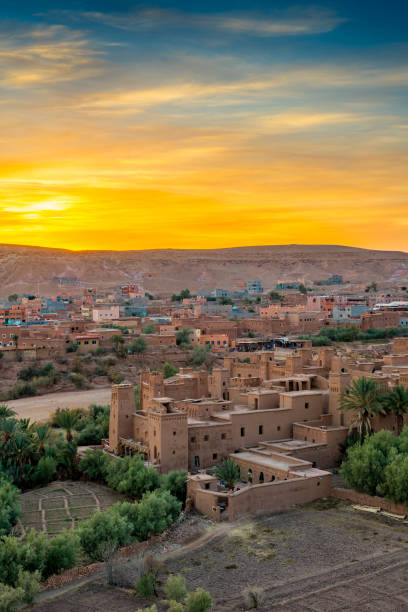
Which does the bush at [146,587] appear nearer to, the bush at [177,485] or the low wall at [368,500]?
the bush at [177,485]

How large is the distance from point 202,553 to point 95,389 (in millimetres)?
29377

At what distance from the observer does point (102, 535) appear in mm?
19172

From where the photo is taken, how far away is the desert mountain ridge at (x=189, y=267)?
148 meters

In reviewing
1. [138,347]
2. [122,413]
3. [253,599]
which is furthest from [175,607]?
[138,347]

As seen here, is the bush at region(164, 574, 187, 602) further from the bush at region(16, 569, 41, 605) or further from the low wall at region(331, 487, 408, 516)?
the low wall at region(331, 487, 408, 516)

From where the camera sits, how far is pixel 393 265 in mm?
167000

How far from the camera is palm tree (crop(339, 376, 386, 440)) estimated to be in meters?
26.5

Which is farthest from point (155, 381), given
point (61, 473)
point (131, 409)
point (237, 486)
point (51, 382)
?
point (51, 382)

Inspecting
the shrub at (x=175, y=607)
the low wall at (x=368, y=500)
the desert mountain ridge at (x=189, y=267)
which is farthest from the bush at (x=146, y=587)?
the desert mountain ridge at (x=189, y=267)

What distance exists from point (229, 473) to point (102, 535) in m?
6.09

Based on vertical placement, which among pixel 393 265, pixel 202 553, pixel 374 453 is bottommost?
pixel 202 553

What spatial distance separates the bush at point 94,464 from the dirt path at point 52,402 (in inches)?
475

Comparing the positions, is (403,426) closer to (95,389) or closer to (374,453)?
(374,453)

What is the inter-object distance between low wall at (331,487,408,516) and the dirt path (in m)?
19.4
